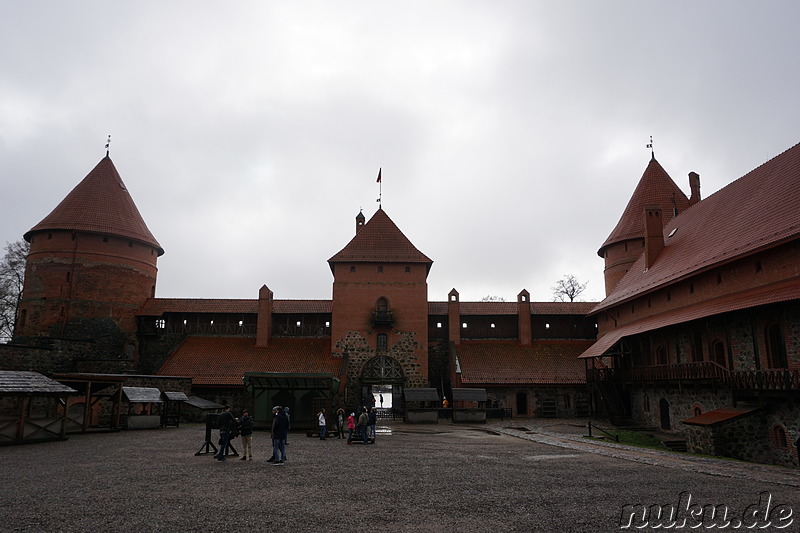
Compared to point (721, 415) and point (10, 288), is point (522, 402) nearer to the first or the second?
point (721, 415)

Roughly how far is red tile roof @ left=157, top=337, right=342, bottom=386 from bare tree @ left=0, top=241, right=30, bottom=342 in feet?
44.6

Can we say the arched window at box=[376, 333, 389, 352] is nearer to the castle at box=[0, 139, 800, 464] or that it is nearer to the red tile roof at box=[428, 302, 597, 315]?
the castle at box=[0, 139, 800, 464]

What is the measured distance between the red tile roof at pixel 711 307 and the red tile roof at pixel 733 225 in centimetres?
116

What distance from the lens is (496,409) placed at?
92.8ft

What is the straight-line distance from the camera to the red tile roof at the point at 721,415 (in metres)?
16.1

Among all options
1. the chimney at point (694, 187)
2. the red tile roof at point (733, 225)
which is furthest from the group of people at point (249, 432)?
the chimney at point (694, 187)

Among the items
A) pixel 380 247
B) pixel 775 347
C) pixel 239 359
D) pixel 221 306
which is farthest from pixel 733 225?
pixel 221 306

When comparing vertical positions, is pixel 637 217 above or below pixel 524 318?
above

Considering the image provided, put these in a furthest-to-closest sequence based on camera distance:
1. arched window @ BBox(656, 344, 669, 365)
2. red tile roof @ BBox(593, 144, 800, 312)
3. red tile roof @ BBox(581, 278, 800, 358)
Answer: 1. arched window @ BBox(656, 344, 669, 365)
2. red tile roof @ BBox(593, 144, 800, 312)
3. red tile roof @ BBox(581, 278, 800, 358)

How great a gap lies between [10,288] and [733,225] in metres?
40.1

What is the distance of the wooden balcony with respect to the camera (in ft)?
49.7

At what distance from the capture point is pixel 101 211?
32094 millimetres

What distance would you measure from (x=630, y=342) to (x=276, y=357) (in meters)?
17.8

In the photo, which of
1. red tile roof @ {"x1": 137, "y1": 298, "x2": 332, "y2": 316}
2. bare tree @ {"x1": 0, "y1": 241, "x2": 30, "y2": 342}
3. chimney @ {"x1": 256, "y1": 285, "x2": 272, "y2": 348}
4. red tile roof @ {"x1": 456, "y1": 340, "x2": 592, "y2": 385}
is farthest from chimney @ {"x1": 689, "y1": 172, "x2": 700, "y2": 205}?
bare tree @ {"x1": 0, "y1": 241, "x2": 30, "y2": 342}
